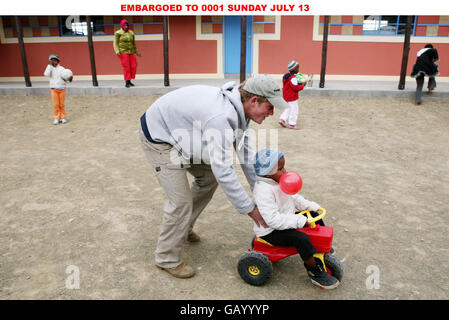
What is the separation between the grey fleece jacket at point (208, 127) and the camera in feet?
8.26

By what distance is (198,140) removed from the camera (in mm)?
2689

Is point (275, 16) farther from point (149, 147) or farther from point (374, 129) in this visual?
point (149, 147)

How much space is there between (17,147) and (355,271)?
6356 millimetres

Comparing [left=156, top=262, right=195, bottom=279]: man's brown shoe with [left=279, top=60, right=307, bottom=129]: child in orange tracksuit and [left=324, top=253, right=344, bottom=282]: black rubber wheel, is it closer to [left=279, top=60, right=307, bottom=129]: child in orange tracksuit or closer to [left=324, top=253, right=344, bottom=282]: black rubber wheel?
[left=324, top=253, right=344, bottom=282]: black rubber wheel

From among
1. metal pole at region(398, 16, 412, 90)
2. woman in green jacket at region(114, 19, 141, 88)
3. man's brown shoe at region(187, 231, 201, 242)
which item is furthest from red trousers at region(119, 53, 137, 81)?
man's brown shoe at region(187, 231, 201, 242)

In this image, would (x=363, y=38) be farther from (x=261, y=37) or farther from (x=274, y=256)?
(x=274, y=256)

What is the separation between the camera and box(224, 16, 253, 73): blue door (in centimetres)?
1246

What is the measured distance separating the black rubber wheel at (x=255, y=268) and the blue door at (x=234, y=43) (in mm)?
10545

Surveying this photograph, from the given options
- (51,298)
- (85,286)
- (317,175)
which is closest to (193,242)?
(85,286)

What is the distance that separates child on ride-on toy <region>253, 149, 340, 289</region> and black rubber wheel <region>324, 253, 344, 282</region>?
0.09 metres

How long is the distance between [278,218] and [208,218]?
152 cm
